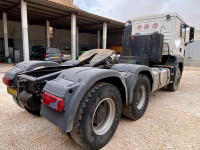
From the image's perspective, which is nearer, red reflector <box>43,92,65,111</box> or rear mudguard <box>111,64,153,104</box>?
red reflector <box>43,92,65,111</box>

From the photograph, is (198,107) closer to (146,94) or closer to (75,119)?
(146,94)

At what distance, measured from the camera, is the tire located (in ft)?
9.12

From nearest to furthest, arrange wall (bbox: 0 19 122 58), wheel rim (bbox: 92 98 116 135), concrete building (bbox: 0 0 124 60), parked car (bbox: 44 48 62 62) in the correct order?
wheel rim (bbox: 92 98 116 135) < concrete building (bbox: 0 0 124 60) < parked car (bbox: 44 48 62 62) < wall (bbox: 0 19 122 58)

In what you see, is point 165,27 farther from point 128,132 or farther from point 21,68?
point 21,68

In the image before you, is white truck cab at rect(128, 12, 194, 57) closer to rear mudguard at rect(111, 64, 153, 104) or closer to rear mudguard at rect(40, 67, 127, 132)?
rear mudguard at rect(111, 64, 153, 104)

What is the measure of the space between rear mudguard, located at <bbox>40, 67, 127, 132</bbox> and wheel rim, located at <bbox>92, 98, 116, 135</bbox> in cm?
53

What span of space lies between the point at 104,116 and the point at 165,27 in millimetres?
4037

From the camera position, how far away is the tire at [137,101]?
2.78m

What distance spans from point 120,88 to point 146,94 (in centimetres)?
110

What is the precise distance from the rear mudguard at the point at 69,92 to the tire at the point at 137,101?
3.76 feet

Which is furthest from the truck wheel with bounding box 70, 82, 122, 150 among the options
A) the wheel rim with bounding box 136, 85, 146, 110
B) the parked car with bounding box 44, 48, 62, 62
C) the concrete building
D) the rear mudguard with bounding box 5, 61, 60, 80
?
the parked car with bounding box 44, 48, 62, 62

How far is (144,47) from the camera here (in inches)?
180

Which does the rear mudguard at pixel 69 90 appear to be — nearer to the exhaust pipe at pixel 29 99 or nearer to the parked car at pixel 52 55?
the exhaust pipe at pixel 29 99

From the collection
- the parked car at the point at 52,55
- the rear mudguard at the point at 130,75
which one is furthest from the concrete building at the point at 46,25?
the rear mudguard at the point at 130,75
